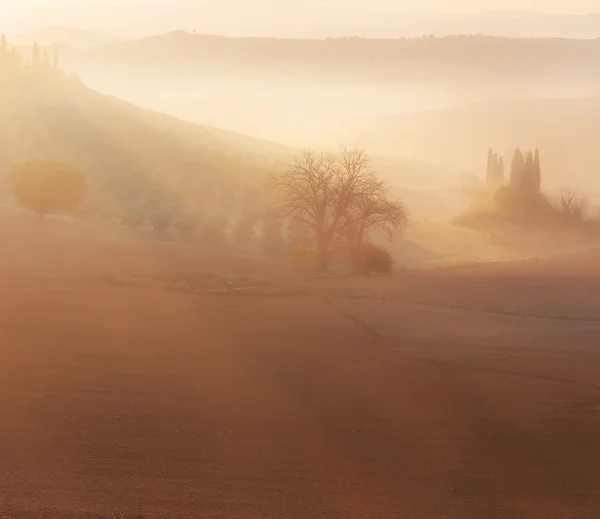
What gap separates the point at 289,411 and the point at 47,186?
2518 inches

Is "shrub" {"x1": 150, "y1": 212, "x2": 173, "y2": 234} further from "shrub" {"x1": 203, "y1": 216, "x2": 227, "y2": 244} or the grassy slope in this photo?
the grassy slope

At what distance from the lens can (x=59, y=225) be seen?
7200 centimetres

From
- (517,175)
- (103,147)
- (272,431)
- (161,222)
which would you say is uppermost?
(103,147)

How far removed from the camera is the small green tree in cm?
7619

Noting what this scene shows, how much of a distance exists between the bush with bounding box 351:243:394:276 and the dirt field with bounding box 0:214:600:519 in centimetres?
2240

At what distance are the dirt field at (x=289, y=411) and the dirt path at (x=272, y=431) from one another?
1.9 inches

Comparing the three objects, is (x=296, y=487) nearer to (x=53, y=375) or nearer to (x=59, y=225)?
(x=53, y=375)

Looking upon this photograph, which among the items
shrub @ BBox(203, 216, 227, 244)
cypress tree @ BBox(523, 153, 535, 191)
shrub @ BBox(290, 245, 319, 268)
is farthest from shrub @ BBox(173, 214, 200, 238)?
cypress tree @ BBox(523, 153, 535, 191)

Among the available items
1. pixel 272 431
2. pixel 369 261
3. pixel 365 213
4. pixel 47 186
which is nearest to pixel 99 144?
pixel 47 186

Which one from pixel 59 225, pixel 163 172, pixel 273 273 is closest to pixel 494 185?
pixel 163 172

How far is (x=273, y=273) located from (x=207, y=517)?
39.8m

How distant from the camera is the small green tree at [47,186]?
3000 inches

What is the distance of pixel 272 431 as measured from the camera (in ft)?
54.7

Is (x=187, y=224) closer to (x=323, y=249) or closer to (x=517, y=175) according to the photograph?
(x=323, y=249)
